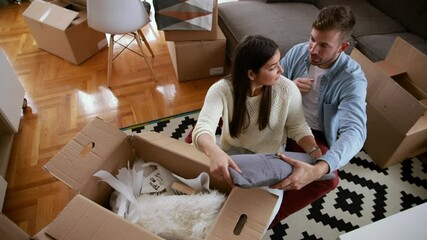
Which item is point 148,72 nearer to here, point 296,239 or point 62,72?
point 62,72

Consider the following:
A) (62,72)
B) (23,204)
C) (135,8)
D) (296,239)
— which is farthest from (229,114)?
(62,72)

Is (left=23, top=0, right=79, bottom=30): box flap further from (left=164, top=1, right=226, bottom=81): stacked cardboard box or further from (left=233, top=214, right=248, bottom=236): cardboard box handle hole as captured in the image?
(left=233, top=214, right=248, bottom=236): cardboard box handle hole

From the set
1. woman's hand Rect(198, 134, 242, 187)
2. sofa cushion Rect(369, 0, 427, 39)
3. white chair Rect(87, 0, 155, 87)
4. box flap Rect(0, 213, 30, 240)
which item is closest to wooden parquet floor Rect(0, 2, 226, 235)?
white chair Rect(87, 0, 155, 87)

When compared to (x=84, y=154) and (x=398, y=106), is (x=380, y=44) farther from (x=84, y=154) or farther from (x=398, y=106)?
(x=84, y=154)

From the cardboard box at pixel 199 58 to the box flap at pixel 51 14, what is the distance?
Answer: 82cm

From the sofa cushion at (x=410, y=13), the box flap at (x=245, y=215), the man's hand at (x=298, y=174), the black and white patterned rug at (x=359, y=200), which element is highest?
the sofa cushion at (x=410, y=13)

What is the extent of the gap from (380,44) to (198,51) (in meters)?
1.25

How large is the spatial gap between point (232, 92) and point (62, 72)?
6.08ft

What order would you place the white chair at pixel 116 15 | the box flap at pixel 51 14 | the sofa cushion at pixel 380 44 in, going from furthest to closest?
the box flap at pixel 51 14 < the sofa cushion at pixel 380 44 < the white chair at pixel 116 15

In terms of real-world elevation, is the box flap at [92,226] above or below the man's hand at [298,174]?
below

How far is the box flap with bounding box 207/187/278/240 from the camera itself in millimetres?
751

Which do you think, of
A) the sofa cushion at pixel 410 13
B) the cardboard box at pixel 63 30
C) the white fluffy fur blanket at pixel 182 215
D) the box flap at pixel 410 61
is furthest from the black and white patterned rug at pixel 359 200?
the cardboard box at pixel 63 30

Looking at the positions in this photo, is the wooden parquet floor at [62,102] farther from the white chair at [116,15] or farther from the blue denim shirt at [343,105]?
the blue denim shirt at [343,105]

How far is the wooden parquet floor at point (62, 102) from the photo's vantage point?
60.7 inches
